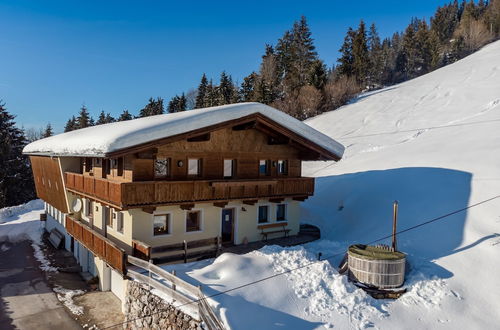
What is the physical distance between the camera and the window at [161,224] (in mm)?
15299

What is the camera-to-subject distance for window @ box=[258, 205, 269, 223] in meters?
18.5

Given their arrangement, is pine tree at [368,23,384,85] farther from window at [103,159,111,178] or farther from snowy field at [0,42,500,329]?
window at [103,159,111,178]

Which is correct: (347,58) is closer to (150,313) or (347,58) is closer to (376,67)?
(376,67)

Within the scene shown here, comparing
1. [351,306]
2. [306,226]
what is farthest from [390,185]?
[351,306]

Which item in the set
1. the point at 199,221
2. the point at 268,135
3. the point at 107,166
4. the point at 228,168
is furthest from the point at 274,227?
the point at 107,166

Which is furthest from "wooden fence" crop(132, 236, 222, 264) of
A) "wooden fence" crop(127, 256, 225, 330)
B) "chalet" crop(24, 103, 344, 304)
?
"wooden fence" crop(127, 256, 225, 330)

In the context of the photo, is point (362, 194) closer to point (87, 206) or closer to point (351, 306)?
point (351, 306)

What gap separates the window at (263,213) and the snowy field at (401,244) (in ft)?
8.80

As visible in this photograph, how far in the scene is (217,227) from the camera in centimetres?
1680

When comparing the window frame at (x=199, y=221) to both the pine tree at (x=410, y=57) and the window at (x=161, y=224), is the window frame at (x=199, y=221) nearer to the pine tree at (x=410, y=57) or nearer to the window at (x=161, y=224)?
the window at (x=161, y=224)

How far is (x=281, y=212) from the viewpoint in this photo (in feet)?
63.3

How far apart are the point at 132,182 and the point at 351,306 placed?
896cm

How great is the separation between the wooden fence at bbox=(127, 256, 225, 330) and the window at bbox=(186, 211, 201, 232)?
10.5 ft

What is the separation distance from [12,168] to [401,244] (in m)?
48.0
